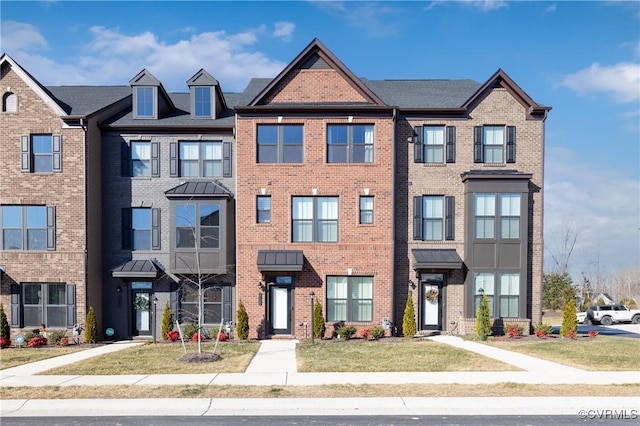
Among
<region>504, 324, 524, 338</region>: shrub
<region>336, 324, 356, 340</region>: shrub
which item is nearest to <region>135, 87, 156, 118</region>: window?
<region>336, 324, 356, 340</region>: shrub

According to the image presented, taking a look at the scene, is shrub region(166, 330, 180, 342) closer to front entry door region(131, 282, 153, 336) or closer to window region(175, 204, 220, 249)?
front entry door region(131, 282, 153, 336)

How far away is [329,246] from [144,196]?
8.78m

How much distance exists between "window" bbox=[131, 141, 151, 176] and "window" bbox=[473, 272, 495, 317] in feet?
51.2

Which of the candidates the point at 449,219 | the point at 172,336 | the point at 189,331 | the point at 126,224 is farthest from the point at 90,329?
the point at 449,219

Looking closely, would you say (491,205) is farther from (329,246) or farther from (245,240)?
(245,240)

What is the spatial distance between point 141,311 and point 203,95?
1036 cm

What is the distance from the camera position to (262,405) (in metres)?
8.94

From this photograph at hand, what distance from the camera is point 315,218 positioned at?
18.4 meters

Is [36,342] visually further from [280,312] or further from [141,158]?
[280,312]

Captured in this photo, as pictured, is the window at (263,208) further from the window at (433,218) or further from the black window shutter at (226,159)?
the window at (433,218)

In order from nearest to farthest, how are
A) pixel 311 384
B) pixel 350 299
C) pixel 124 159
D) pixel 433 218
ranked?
pixel 311 384
pixel 350 299
pixel 433 218
pixel 124 159

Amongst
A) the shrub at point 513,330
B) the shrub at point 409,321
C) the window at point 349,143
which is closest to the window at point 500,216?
the shrub at point 513,330

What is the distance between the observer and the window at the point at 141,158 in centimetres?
1939

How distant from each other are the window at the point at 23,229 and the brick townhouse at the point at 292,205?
3.5 inches
